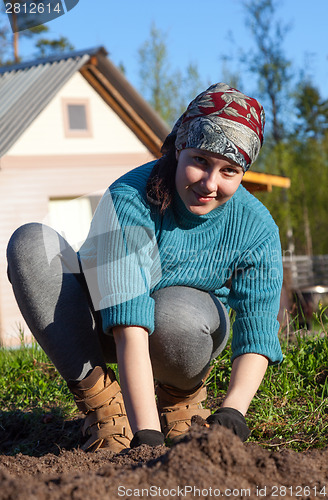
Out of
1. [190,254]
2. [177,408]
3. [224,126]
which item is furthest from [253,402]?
[224,126]

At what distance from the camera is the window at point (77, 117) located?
1123 centimetres

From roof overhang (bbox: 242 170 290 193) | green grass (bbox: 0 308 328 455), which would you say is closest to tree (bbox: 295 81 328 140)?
roof overhang (bbox: 242 170 290 193)

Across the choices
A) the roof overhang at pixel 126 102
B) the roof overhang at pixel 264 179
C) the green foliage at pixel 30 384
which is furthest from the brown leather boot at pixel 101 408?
the roof overhang at pixel 126 102

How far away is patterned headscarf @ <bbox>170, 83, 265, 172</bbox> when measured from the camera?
1689 millimetres

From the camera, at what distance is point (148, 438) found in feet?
4.60

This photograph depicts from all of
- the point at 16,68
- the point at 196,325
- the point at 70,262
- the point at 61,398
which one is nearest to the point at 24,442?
the point at 61,398

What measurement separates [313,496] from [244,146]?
0.99m

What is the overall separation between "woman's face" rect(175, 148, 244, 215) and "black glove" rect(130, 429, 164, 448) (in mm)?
685

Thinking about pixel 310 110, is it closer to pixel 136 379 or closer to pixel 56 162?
pixel 56 162

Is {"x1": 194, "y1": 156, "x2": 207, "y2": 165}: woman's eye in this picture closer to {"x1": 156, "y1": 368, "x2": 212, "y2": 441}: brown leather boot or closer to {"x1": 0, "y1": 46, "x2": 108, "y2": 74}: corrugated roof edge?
{"x1": 156, "y1": 368, "x2": 212, "y2": 441}: brown leather boot

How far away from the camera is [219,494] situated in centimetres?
106

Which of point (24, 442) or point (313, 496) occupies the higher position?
point (313, 496)

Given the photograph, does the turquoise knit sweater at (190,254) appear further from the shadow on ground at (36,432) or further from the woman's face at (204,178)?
the shadow on ground at (36,432)

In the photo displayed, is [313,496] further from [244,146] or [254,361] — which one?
[244,146]
